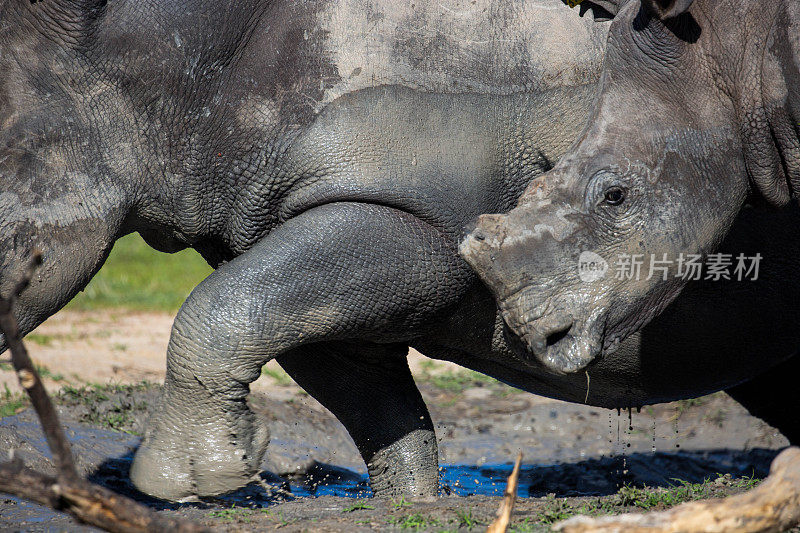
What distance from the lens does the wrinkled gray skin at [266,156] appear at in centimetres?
353

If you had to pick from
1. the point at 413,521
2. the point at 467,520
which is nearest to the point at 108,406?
the point at 413,521

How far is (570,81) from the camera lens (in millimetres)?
3795

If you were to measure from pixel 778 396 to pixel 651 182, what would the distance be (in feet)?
7.14

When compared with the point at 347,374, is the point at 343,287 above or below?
above

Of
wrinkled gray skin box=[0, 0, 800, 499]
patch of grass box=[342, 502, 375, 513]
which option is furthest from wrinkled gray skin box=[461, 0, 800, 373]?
patch of grass box=[342, 502, 375, 513]

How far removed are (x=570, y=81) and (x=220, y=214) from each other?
1.37m

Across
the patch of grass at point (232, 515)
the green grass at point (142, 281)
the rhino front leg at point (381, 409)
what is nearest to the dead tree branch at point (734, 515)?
the patch of grass at point (232, 515)

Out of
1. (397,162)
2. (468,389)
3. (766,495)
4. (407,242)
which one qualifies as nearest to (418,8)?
(397,162)

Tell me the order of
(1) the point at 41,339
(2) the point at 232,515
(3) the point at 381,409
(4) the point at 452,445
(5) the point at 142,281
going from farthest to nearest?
(5) the point at 142,281 < (1) the point at 41,339 < (4) the point at 452,445 < (3) the point at 381,409 < (2) the point at 232,515

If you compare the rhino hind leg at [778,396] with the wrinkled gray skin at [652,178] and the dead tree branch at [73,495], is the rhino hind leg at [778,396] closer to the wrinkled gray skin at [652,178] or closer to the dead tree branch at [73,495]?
the wrinkled gray skin at [652,178]

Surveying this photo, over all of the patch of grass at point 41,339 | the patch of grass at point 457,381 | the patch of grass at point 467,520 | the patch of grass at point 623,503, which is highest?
the patch of grass at point 467,520

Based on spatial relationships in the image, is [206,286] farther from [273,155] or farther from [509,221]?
[509,221]

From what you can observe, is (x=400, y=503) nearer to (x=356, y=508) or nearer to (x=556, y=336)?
(x=356, y=508)

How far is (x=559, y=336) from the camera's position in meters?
3.24
